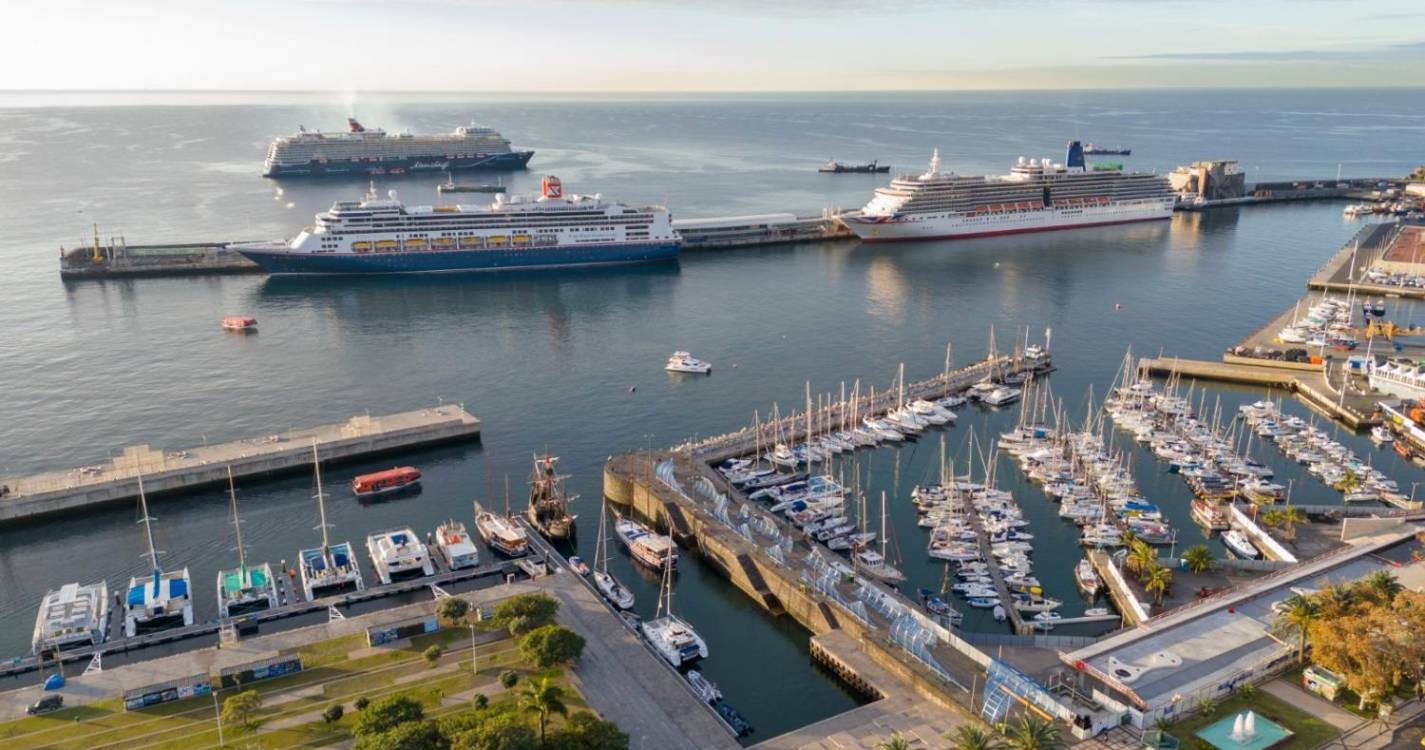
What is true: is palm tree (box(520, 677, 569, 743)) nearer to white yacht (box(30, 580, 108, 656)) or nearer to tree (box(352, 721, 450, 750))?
tree (box(352, 721, 450, 750))

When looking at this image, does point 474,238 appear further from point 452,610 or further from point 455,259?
point 452,610

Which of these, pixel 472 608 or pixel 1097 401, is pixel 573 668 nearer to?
pixel 472 608

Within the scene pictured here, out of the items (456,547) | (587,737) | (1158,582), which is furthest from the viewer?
(456,547)

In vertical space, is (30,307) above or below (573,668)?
above

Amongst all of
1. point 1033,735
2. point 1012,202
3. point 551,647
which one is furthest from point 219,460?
point 1012,202

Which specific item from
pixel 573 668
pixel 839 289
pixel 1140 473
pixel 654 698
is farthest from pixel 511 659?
pixel 839 289

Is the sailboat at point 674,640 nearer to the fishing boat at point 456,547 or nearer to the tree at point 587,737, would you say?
the tree at point 587,737
